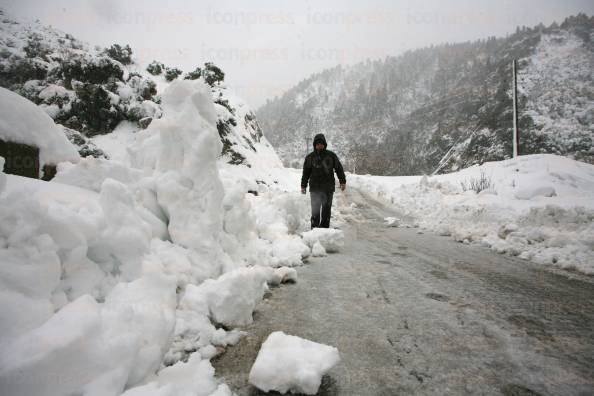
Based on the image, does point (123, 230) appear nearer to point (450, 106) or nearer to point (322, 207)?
point (322, 207)

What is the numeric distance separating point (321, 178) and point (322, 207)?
580 millimetres

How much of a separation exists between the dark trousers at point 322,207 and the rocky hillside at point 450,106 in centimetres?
3805

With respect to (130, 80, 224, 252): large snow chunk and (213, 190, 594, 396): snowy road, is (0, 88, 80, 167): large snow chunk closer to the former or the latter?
(130, 80, 224, 252): large snow chunk

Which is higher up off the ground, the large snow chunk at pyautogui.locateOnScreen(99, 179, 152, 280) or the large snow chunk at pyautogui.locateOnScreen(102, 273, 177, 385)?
the large snow chunk at pyautogui.locateOnScreen(99, 179, 152, 280)

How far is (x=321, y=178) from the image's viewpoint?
628 centimetres

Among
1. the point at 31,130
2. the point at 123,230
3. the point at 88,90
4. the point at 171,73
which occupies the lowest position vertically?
the point at 123,230

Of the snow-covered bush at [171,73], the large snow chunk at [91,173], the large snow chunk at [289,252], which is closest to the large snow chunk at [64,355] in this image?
the large snow chunk at [91,173]

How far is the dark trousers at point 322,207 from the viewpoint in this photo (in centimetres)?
621

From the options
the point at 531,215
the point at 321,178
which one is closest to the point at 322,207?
the point at 321,178

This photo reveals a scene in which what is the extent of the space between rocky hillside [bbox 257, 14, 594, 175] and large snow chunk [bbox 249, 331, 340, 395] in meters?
41.7

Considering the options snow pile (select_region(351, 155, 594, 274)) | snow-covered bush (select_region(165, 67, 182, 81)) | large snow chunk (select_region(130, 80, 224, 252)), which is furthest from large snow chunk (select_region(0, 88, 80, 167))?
snow-covered bush (select_region(165, 67, 182, 81))

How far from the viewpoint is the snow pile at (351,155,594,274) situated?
3908mm

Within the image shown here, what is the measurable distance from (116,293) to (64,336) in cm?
61

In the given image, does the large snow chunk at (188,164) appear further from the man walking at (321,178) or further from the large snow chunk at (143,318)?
the man walking at (321,178)
